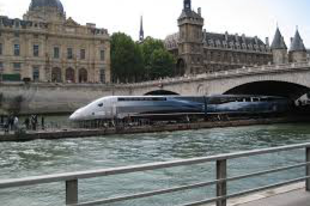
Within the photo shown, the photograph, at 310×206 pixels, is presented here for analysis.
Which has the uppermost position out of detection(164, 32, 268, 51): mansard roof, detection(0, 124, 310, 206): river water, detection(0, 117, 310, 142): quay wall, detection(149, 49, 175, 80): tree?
detection(164, 32, 268, 51): mansard roof

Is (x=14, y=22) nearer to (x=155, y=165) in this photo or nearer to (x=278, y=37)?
(x=278, y=37)

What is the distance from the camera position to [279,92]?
64.1 metres

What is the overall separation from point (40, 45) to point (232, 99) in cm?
4212

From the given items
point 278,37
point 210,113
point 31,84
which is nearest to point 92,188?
point 210,113

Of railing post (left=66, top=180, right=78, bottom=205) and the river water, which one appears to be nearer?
railing post (left=66, top=180, right=78, bottom=205)

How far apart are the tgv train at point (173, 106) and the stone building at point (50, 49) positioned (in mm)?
34679

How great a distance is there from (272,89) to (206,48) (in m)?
56.7

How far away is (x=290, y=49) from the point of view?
92.1 meters

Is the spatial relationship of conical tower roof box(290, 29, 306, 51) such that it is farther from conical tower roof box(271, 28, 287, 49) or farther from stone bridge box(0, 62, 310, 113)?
stone bridge box(0, 62, 310, 113)

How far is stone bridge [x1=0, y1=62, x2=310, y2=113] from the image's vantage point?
47125 mm

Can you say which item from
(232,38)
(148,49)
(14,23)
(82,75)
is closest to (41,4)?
(14,23)

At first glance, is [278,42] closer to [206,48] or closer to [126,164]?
[206,48]

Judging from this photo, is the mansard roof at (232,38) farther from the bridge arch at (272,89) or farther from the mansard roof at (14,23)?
the bridge arch at (272,89)

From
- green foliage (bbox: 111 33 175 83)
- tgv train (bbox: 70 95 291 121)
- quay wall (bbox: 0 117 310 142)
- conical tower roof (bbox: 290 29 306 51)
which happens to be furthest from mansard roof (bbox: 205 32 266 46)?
quay wall (bbox: 0 117 310 142)
